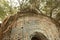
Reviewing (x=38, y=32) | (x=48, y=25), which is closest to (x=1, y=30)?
(x=38, y=32)

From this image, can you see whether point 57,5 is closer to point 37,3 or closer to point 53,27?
point 37,3

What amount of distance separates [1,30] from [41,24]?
99 cm

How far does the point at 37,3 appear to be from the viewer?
5.84 metres

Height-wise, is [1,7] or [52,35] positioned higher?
[1,7]

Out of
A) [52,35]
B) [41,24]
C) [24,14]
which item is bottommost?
[52,35]

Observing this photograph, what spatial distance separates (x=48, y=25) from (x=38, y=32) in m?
0.34

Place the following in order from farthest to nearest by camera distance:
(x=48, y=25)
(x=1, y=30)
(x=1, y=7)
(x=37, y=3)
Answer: (x=1, y=7) < (x=37, y=3) < (x=48, y=25) < (x=1, y=30)

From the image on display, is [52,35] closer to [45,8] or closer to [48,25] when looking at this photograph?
[48,25]

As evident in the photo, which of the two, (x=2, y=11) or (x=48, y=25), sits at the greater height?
(x=2, y=11)

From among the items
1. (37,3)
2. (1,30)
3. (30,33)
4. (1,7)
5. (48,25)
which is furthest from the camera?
(1,7)

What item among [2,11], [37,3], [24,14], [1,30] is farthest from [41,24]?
[2,11]

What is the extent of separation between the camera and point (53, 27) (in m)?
4.33

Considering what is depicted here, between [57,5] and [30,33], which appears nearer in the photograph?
[30,33]

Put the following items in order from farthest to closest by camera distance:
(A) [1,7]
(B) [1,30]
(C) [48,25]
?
(A) [1,7]
(C) [48,25]
(B) [1,30]
